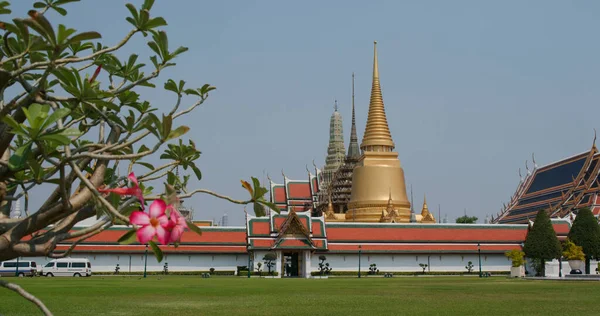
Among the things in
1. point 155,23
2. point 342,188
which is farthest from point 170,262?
point 155,23

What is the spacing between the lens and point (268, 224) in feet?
160

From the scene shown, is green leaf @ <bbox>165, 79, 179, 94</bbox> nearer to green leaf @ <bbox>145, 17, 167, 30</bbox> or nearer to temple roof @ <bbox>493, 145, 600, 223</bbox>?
green leaf @ <bbox>145, 17, 167, 30</bbox>

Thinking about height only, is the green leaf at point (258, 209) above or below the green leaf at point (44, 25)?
below

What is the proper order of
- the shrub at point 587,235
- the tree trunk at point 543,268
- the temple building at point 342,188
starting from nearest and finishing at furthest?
the shrub at point 587,235, the tree trunk at point 543,268, the temple building at point 342,188

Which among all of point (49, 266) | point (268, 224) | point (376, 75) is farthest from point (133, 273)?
point (376, 75)

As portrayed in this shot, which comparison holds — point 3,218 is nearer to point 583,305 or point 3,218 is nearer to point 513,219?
point 583,305

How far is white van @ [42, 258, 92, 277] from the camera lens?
4378 cm

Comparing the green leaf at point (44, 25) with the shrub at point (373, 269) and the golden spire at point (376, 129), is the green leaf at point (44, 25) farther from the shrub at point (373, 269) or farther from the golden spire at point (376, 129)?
the golden spire at point (376, 129)

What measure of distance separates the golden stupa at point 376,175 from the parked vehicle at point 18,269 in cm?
2862

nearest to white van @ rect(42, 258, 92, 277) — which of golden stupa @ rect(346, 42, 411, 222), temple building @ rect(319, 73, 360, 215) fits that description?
golden stupa @ rect(346, 42, 411, 222)

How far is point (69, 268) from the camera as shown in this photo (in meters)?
43.7

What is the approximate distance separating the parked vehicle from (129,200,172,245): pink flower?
144 feet

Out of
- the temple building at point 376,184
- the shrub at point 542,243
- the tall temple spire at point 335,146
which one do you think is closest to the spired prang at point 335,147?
the tall temple spire at point 335,146

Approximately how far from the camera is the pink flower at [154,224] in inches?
110
